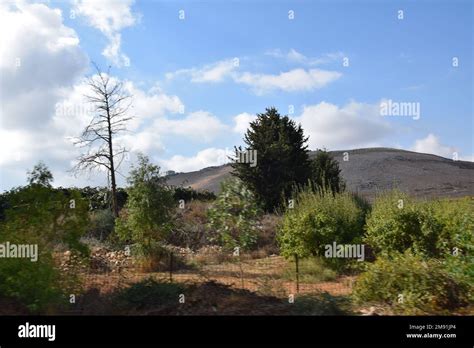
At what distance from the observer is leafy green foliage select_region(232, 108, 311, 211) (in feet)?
98.3

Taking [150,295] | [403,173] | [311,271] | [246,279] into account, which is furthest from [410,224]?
[403,173]

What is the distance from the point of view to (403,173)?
1870 inches

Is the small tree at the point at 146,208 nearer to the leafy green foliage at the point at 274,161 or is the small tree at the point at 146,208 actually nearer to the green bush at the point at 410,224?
the green bush at the point at 410,224

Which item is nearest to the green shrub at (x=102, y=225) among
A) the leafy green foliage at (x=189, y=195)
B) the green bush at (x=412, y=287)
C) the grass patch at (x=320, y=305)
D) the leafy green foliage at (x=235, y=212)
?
the leafy green foliage at (x=189, y=195)

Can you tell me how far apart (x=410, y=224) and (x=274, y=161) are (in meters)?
16.6

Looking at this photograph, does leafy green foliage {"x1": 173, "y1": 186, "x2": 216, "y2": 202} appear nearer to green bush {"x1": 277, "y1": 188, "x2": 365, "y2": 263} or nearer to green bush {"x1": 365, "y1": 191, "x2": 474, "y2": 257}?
green bush {"x1": 277, "y1": 188, "x2": 365, "y2": 263}

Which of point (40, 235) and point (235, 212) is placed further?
point (235, 212)

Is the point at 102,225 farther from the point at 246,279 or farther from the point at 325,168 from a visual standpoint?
the point at 325,168

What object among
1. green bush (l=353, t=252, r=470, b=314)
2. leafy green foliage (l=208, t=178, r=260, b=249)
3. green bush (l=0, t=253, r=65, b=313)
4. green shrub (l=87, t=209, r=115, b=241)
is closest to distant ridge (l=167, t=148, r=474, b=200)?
green shrub (l=87, t=209, r=115, b=241)

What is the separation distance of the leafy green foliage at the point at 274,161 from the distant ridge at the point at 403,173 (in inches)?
252

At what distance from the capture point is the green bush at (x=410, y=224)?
45.3ft
